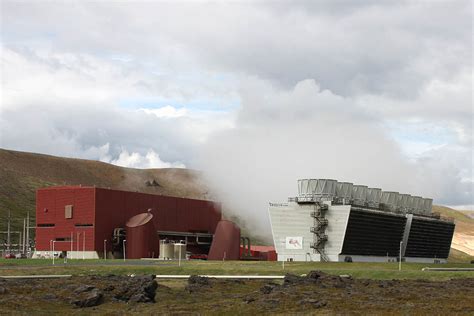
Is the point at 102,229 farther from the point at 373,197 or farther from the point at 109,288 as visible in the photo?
the point at 109,288

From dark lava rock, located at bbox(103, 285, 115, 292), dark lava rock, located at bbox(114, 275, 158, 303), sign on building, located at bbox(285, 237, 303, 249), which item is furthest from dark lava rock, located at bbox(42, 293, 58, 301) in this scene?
sign on building, located at bbox(285, 237, 303, 249)

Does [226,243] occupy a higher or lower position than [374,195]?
lower

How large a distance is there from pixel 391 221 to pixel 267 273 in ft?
A: 270

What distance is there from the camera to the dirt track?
6278cm

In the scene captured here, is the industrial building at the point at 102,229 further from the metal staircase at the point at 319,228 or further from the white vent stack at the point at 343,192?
the white vent stack at the point at 343,192

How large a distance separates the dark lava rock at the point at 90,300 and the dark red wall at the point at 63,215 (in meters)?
101

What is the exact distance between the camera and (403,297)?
69688 millimetres

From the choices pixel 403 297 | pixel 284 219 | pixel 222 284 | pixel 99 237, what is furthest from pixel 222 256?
pixel 403 297

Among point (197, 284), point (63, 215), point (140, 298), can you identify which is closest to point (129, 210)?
point (63, 215)

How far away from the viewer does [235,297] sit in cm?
7250

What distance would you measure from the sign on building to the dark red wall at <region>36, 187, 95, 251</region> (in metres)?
42.9

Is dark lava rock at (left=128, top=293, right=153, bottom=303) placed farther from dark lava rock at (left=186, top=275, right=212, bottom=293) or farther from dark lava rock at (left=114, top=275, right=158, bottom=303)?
dark lava rock at (left=186, top=275, right=212, bottom=293)

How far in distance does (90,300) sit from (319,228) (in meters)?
103

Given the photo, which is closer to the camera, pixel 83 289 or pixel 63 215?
pixel 83 289
